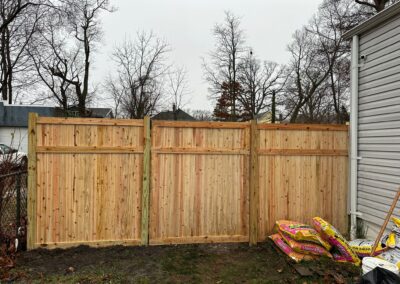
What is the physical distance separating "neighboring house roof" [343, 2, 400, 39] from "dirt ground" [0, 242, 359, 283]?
3370 millimetres

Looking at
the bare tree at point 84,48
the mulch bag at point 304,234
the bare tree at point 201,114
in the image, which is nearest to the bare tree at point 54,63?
the bare tree at point 84,48

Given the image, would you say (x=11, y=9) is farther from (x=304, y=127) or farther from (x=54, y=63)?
(x=304, y=127)

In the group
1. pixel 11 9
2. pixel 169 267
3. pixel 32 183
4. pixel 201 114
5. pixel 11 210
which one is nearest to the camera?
pixel 169 267

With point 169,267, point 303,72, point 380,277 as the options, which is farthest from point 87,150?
point 303,72

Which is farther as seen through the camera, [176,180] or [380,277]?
[176,180]

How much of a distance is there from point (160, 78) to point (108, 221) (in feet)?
47.6

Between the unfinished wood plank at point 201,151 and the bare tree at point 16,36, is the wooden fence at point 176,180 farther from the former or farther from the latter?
the bare tree at point 16,36

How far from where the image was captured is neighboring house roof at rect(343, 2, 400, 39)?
386 cm

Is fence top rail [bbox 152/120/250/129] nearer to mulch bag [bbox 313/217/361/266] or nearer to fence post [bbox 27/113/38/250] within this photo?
fence post [bbox 27/113/38/250]

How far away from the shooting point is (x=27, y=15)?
47.9ft

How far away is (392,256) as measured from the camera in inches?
135

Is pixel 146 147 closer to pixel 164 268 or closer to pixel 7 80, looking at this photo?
pixel 164 268

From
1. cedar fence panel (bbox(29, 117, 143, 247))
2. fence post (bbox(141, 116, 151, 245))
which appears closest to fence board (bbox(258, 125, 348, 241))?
fence post (bbox(141, 116, 151, 245))

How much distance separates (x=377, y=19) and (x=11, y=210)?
19.9 ft
